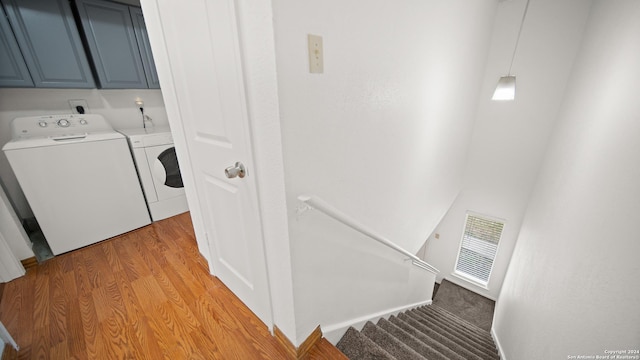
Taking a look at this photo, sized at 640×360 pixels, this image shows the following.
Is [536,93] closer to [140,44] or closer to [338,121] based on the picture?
[338,121]

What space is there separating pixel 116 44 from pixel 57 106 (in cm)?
90

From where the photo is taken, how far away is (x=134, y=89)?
2.65 metres

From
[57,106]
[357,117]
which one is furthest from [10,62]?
[357,117]

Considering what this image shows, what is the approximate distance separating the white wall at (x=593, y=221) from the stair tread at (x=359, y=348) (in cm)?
109

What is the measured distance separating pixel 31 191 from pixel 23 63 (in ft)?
3.80

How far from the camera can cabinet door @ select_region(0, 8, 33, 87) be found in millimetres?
1797

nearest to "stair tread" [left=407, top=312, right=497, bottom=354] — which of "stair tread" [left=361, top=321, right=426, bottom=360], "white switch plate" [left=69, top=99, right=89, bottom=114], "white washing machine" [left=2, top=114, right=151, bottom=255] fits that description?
"stair tread" [left=361, top=321, right=426, bottom=360]

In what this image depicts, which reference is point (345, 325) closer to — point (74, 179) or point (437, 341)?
point (437, 341)

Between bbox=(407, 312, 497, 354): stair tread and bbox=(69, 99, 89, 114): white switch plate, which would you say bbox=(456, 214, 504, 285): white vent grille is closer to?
bbox=(407, 312, 497, 354): stair tread

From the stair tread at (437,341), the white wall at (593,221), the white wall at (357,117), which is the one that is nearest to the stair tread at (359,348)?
the white wall at (357,117)

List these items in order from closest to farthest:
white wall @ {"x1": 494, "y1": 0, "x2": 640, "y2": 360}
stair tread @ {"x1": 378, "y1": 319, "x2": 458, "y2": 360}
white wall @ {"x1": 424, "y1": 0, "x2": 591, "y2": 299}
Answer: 1. white wall @ {"x1": 494, "y1": 0, "x2": 640, "y2": 360}
2. stair tread @ {"x1": 378, "y1": 319, "x2": 458, "y2": 360}
3. white wall @ {"x1": 424, "y1": 0, "x2": 591, "y2": 299}

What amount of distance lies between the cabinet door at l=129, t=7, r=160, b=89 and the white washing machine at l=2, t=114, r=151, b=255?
0.71 meters

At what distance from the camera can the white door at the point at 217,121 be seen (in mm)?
860

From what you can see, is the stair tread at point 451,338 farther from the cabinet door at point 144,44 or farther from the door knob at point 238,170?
the cabinet door at point 144,44
